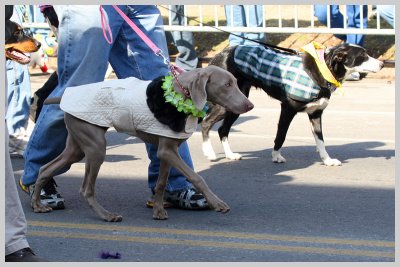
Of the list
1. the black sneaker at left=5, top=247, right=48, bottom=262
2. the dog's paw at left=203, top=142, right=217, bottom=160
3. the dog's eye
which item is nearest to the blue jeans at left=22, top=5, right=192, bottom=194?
the black sneaker at left=5, top=247, right=48, bottom=262

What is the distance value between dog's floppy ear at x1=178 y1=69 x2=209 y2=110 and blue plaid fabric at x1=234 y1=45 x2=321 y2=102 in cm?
230

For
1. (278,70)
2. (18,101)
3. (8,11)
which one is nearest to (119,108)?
(8,11)

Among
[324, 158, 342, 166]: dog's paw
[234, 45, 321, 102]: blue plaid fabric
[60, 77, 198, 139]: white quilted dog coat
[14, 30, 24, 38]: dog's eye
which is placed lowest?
[324, 158, 342, 166]: dog's paw

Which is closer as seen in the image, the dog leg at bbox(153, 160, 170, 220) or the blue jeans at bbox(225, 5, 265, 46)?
the dog leg at bbox(153, 160, 170, 220)

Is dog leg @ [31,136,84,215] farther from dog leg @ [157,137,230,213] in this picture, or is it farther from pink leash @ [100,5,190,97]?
pink leash @ [100,5,190,97]

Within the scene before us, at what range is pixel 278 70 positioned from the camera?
28.0 feet

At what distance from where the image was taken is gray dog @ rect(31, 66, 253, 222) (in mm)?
6238

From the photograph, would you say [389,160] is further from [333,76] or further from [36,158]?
[36,158]

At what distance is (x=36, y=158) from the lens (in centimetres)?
687

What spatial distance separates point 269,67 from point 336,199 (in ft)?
5.80

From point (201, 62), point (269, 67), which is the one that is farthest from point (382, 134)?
point (201, 62)

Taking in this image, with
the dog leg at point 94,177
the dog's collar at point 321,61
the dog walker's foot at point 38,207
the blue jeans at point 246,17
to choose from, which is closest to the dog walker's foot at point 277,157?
the dog's collar at point 321,61

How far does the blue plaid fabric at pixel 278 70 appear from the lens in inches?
332

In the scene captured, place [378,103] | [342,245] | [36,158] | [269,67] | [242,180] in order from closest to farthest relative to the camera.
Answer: [342,245], [36,158], [242,180], [269,67], [378,103]
